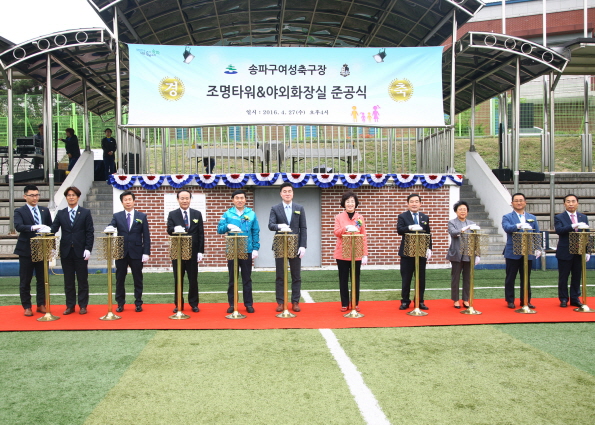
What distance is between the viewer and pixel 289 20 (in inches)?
580

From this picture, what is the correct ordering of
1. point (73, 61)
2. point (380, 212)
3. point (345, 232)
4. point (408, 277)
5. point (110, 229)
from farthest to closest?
point (73, 61)
point (380, 212)
point (408, 277)
point (345, 232)
point (110, 229)

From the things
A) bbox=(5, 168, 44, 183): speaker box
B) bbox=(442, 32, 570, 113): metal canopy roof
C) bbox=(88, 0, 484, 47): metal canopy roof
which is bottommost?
bbox=(5, 168, 44, 183): speaker box

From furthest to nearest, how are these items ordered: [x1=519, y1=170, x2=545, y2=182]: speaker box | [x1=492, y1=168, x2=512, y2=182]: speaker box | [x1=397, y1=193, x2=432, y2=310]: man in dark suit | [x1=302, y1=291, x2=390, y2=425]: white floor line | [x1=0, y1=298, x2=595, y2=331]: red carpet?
1. [x1=492, y1=168, x2=512, y2=182]: speaker box
2. [x1=519, y1=170, x2=545, y2=182]: speaker box
3. [x1=397, y1=193, x2=432, y2=310]: man in dark suit
4. [x1=0, y1=298, x2=595, y2=331]: red carpet
5. [x1=302, y1=291, x2=390, y2=425]: white floor line

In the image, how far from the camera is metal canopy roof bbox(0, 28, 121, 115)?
470 inches

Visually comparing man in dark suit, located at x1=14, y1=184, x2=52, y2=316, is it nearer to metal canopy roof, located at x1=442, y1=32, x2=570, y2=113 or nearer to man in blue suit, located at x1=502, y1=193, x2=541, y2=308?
man in blue suit, located at x1=502, y1=193, x2=541, y2=308

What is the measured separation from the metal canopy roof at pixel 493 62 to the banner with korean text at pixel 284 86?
0.91 m

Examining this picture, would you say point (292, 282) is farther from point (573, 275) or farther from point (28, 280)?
point (573, 275)

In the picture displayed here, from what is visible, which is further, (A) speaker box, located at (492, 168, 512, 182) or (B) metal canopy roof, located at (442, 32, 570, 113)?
(A) speaker box, located at (492, 168, 512, 182)

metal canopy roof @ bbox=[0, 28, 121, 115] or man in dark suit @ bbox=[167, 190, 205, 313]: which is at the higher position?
metal canopy roof @ bbox=[0, 28, 121, 115]

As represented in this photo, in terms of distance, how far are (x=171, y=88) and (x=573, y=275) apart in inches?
330

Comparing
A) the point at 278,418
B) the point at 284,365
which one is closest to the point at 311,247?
the point at 284,365

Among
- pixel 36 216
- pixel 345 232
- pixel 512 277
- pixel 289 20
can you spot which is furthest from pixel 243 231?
pixel 289 20

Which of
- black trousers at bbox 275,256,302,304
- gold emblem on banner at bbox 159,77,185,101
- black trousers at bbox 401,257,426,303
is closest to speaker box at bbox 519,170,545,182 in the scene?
black trousers at bbox 401,257,426,303

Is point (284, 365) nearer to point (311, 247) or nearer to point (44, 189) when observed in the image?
point (311, 247)
